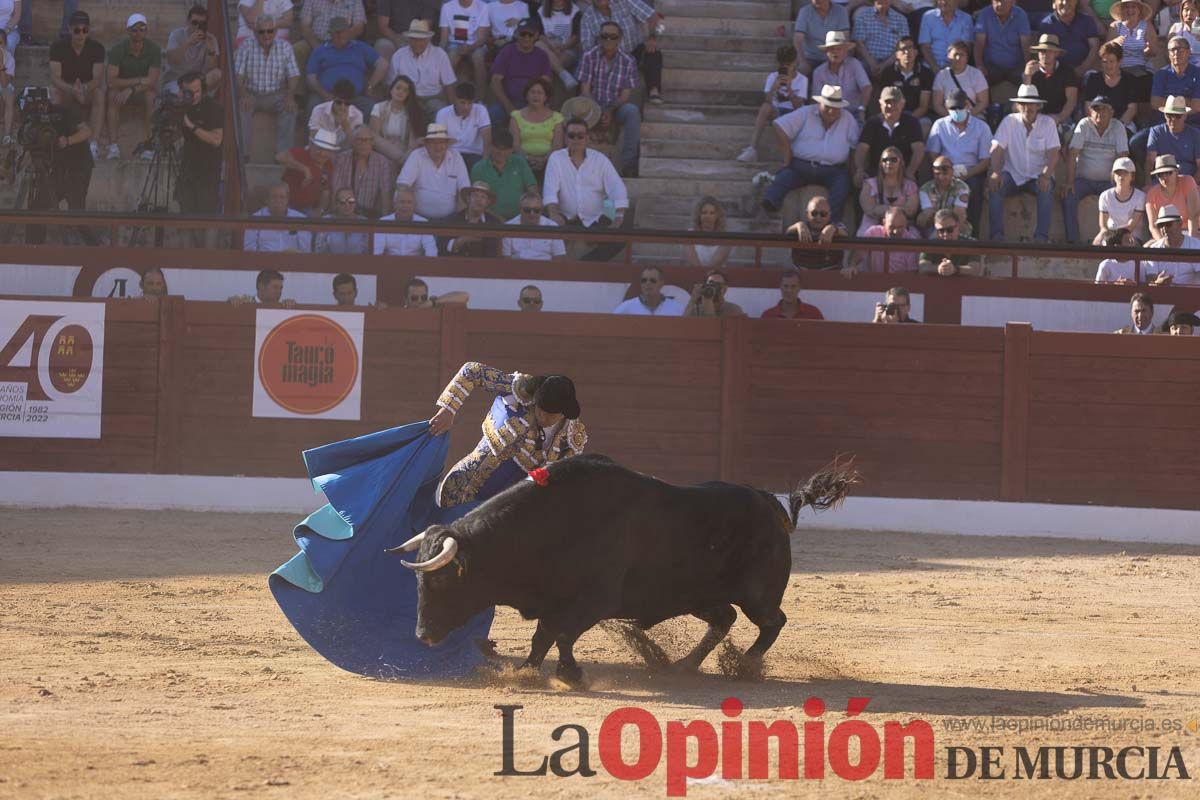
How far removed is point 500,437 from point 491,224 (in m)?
4.05

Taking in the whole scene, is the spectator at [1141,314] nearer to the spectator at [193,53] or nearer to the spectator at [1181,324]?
the spectator at [1181,324]

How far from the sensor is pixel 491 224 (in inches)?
383

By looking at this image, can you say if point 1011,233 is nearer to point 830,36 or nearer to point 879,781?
point 830,36

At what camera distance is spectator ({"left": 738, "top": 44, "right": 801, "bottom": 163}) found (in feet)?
38.4

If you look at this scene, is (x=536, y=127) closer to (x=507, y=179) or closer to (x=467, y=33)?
(x=507, y=179)

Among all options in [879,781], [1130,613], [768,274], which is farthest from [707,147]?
[879,781]

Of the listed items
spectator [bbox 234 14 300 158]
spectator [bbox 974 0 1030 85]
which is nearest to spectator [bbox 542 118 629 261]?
spectator [bbox 234 14 300 158]

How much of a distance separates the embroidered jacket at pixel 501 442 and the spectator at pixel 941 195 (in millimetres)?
5290

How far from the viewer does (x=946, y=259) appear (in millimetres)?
10117

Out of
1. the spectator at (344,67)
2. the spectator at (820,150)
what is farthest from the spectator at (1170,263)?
the spectator at (344,67)

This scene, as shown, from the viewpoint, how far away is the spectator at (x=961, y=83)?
11.4 meters

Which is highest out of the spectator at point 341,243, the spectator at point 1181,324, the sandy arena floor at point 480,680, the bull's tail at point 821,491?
the spectator at point 341,243

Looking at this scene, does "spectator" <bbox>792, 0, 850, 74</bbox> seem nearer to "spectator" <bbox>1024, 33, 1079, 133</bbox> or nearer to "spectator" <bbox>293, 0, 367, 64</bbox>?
"spectator" <bbox>1024, 33, 1079, 133</bbox>

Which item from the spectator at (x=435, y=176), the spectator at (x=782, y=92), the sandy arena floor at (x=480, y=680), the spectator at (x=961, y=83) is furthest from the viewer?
the spectator at (x=782, y=92)
